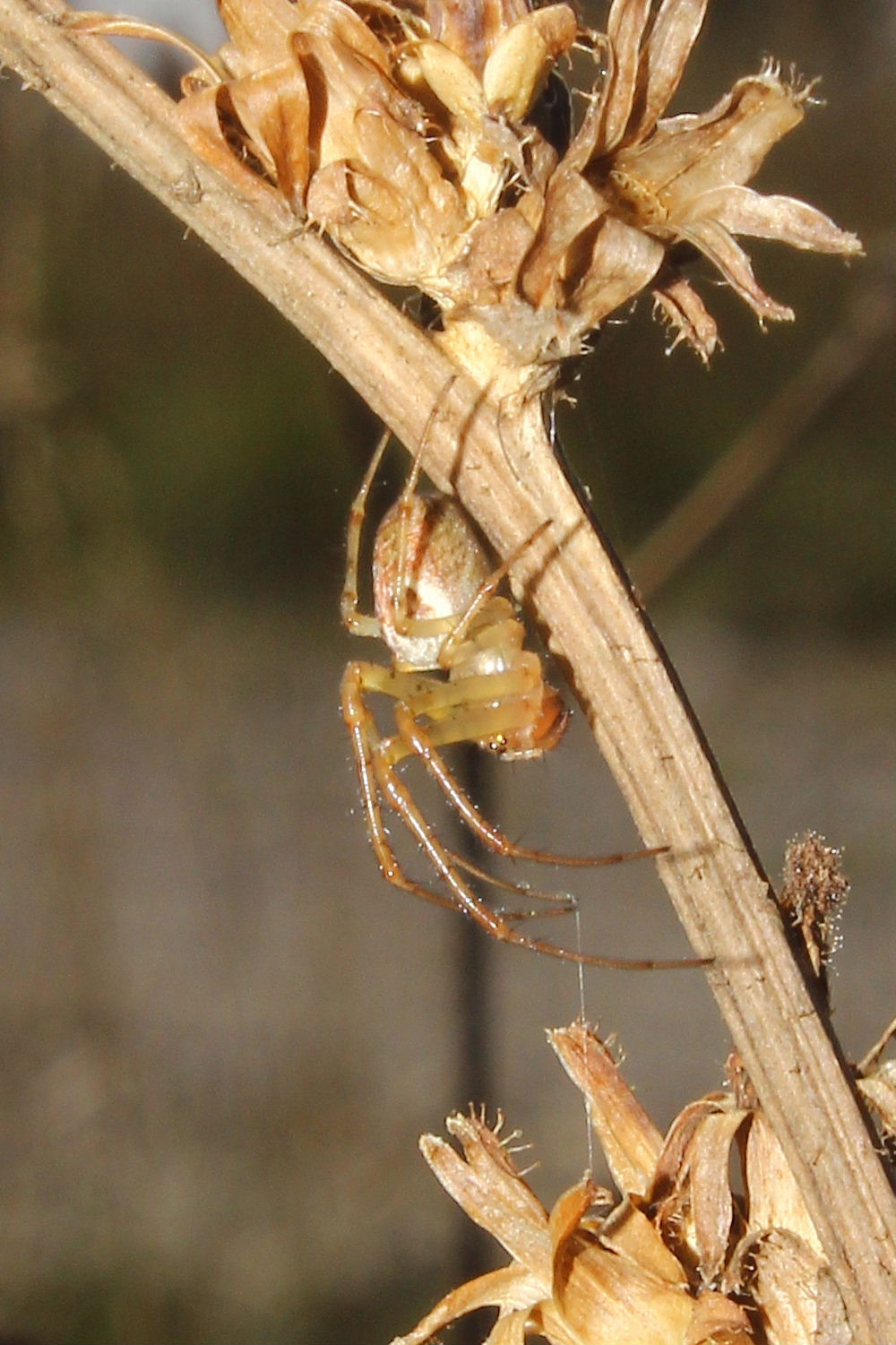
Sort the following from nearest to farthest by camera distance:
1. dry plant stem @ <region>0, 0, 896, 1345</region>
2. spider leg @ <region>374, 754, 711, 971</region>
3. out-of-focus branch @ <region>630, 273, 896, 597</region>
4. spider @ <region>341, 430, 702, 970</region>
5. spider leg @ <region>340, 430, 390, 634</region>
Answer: dry plant stem @ <region>0, 0, 896, 1345</region> → spider leg @ <region>374, 754, 711, 971</region> → spider @ <region>341, 430, 702, 970</region> → spider leg @ <region>340, 430, 390, 634</region> → out-of-focus branch @ <region>630, 273, 896, 597</region>

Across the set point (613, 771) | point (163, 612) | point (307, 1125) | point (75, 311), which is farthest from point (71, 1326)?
point (613, 771)

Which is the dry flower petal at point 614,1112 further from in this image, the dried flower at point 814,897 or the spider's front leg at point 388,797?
the spider's front leg at point 388,797

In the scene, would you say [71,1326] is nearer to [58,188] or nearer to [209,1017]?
[209,1017]

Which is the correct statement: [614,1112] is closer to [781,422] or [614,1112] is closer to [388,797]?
[388,797]

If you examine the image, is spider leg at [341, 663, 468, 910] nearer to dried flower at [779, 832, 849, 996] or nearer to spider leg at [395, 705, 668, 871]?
spider leg at [395, 705, 668, 871]

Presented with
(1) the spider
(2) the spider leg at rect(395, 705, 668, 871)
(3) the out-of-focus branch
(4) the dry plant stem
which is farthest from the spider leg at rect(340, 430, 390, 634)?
(3) the out-of-focus branch

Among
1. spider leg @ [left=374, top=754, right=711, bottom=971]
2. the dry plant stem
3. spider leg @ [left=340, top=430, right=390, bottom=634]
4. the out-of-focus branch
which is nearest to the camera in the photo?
the dry plant stem

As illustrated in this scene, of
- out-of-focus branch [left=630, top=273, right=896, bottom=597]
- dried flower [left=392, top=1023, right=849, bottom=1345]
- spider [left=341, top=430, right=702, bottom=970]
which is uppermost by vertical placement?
out-of-focus branch [left=630, top=273, right=896, bottom=597]

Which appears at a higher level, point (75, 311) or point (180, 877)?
point (75, 311)
